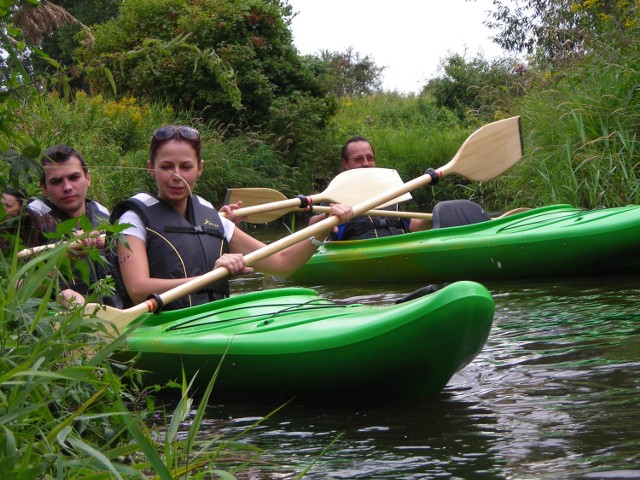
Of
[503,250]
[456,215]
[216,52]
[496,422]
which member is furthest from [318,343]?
→ [216,52]

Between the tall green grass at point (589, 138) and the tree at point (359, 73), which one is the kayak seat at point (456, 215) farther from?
the tree at point (359, 73)

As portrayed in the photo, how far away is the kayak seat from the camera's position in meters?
6.75

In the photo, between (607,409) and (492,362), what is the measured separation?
0.90 metres

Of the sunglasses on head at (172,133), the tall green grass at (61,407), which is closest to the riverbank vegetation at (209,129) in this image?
the tall green grass at (61,407)

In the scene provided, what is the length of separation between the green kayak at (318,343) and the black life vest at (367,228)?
3.23 metres

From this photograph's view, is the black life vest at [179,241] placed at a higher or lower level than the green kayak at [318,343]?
higher

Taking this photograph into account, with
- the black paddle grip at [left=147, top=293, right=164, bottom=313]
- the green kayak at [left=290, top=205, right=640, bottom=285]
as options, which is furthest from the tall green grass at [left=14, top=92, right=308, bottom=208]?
the black paddle grip at [left=147, top=293, right=164, bottom=313]

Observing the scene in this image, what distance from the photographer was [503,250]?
612 cm

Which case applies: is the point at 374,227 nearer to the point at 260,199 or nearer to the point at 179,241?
the point at 260,199

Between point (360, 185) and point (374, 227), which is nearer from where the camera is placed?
point (360, 185)

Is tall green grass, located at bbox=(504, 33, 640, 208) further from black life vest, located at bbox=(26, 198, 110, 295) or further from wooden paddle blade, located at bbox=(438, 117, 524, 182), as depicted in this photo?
black life vest, located at bbox=(26, 198, 110, 295)

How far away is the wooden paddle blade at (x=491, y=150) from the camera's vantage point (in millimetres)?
6051

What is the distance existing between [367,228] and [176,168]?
3.09m

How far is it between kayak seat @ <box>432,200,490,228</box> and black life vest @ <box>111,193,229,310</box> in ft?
8.95
